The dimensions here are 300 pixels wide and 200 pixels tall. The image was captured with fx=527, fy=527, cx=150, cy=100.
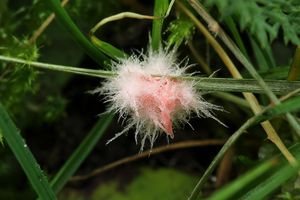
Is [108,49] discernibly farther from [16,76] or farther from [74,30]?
[16,76]

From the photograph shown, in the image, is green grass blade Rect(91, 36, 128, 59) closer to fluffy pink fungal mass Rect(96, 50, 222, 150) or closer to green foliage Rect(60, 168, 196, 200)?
fluffy pink fungal mass Rect(96, 50, 222, 150)

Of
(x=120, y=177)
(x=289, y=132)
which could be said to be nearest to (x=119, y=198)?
(x=120, y=177)

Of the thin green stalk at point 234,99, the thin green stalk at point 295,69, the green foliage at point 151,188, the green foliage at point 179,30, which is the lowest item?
the green foliage at point 151,188

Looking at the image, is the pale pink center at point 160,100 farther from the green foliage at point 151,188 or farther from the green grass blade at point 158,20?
the green foliage at point 151,188

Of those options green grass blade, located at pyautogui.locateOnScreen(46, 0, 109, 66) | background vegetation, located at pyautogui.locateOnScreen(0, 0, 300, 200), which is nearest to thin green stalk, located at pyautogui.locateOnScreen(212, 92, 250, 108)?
background vegetation, located at pyautogui.locateOnScreen(0, 0, 300, 200)

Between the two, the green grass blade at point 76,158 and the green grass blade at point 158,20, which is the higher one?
the green grass blade at point 158,20

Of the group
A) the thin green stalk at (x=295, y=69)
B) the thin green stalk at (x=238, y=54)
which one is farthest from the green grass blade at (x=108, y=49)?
the thin green stalk at (x=295, y=69)

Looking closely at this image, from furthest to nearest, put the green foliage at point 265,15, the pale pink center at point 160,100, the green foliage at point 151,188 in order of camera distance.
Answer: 1. the green foliage at point 151,188
2. the pale pink center at point 160,100
3. the green foliage at point 265,15

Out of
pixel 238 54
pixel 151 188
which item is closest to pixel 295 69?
pixel 238 54
